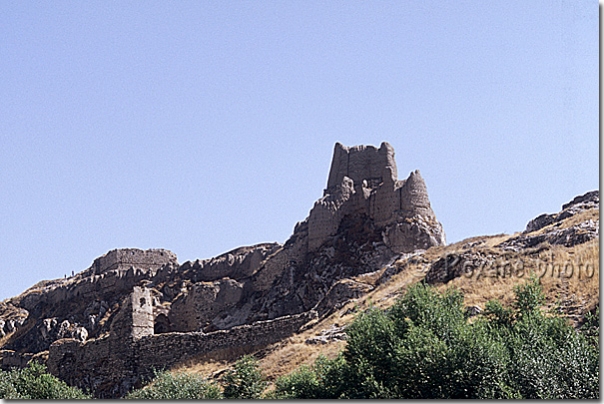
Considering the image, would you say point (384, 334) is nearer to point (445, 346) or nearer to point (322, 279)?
point (445, 346)

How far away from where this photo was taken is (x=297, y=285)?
4122 centimetres

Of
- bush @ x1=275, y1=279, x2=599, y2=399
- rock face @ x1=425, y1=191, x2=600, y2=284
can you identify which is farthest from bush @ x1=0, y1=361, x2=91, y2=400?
rock face @ x1=425, y1=191, x2=600, y2=284

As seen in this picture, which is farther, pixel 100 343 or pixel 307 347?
pixel 100 343

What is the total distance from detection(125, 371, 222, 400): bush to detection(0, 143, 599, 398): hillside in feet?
7.78

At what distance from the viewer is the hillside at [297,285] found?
29.0m

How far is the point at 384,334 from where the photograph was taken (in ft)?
75.4

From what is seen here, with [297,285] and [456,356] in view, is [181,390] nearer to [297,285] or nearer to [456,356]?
[456,356]

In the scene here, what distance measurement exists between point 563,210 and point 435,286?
11238 mm

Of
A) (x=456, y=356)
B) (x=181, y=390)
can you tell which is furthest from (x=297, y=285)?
(x=456, y=356)

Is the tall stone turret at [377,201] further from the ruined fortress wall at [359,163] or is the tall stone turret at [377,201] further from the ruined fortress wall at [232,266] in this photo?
the ruined fortress wall at [232,266]

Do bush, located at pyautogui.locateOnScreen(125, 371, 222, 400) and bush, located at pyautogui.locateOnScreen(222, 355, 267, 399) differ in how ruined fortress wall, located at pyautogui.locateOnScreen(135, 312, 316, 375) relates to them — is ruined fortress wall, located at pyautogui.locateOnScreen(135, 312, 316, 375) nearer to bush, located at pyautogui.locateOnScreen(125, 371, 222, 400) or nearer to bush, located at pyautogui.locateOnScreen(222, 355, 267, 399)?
bush, located at pyautogui.locateOnScreen(125, 371, 222, 400)

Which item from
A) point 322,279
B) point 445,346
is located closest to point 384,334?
point 445,346

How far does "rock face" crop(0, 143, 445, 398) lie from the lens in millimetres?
34312

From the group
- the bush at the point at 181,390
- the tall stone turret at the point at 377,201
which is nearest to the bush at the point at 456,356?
the bush at the point at 181,390
